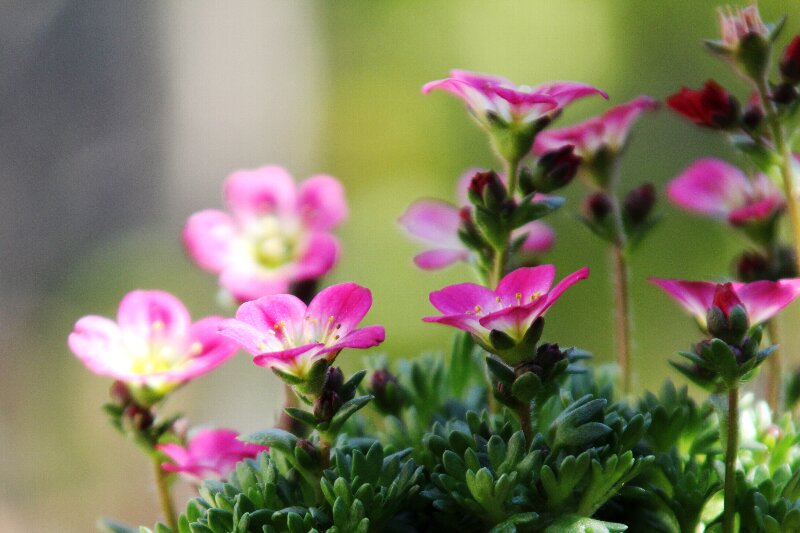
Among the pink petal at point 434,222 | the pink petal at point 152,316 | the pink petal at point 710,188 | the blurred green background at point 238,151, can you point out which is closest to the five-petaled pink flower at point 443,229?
the pink petal at point 434,222

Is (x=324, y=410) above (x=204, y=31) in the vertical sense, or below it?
below

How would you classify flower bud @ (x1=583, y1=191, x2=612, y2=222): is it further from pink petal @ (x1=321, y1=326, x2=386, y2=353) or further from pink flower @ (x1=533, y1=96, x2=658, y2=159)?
pink petal @ (x1=321, y1=326, x2=386, y2=353)

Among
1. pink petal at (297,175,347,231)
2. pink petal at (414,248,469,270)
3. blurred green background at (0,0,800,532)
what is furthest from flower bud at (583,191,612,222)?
blurred green background at (0,0,800,532)

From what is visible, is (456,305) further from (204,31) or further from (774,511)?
(204,31)

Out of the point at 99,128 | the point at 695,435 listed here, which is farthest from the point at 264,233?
the point at 99,128

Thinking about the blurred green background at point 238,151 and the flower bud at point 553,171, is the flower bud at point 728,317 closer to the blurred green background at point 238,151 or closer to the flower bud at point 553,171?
the flower bud at point 553,171
